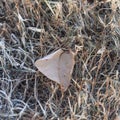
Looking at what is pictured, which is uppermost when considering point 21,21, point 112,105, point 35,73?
point 21,21

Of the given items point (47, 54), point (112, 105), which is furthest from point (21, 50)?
point (112, 105)

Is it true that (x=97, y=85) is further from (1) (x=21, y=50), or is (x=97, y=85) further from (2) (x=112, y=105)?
(1) (x=21, y=50)

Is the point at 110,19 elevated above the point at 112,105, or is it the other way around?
the point at 110,19
